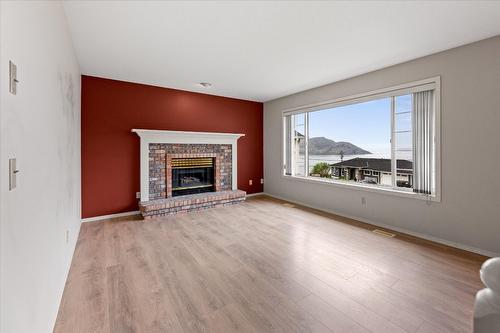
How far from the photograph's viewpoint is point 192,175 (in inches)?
201

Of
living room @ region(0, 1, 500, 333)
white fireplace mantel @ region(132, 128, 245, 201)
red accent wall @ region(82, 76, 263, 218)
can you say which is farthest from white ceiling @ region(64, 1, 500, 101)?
white fireplace mantel @ region(132, 128, 245, 201)

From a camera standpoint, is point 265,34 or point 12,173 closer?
point 12,173

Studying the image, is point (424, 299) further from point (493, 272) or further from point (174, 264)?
point (174, 264)

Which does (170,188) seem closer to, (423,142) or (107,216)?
(107,216)

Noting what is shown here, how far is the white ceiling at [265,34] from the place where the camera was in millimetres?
2119

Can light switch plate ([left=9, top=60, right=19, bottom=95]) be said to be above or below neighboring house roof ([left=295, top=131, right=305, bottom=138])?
below

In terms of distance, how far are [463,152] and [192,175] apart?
455 cm

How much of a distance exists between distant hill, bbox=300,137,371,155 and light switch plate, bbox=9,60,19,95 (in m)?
4.39

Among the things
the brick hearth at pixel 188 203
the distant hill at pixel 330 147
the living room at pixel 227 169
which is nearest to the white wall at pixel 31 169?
the living room at pixel 227 169

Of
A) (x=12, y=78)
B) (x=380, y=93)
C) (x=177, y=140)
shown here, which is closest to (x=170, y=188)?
(x=177, y=140)

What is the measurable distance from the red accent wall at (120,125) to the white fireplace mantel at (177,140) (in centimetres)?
18

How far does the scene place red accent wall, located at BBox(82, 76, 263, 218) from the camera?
12.9 feet

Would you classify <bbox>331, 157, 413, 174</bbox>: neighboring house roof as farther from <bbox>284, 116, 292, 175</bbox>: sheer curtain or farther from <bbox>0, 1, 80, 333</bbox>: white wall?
<bbox>0, 1, 80, 333</bbox>: white wall

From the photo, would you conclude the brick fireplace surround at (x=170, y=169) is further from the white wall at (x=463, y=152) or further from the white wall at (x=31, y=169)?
the white wall at (x=463, y=152)
